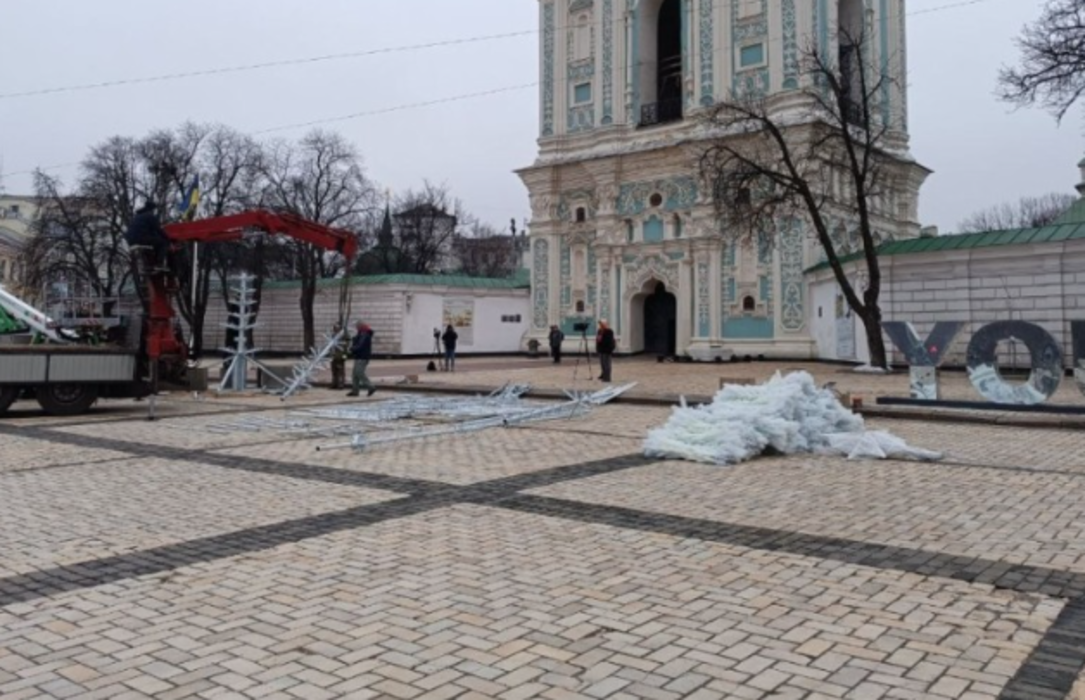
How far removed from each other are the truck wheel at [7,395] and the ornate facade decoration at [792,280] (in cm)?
2793

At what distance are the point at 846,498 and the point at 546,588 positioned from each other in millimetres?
3816

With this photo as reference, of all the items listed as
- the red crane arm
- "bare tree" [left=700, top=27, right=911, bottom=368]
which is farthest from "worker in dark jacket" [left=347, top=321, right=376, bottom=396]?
"bare tree" [left=700, top=27, right=911, bottom=368]

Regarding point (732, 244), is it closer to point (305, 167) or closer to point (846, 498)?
point (305, 167)

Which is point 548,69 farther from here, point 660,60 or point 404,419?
point 404,419

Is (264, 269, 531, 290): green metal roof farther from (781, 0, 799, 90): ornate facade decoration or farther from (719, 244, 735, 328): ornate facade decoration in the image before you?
(781, 0, 799, 90): ornate facade decoration

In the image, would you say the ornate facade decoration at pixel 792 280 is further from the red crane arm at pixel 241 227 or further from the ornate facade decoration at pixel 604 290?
the red crane arm at pixel 241 227

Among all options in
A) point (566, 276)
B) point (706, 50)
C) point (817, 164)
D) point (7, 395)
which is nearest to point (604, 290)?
point (566, 276)

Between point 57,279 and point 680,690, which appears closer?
point 680,690

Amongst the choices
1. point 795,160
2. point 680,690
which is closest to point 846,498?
point 680,690

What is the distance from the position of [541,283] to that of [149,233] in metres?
27.7

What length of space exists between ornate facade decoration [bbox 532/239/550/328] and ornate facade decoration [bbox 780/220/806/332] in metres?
12.6

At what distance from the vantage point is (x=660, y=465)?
9734 millimetres

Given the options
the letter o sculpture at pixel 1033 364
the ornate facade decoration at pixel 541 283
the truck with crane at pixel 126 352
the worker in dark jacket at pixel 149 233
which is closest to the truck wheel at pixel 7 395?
the truck with crane at pixel 126 352

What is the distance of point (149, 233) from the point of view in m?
18.0
